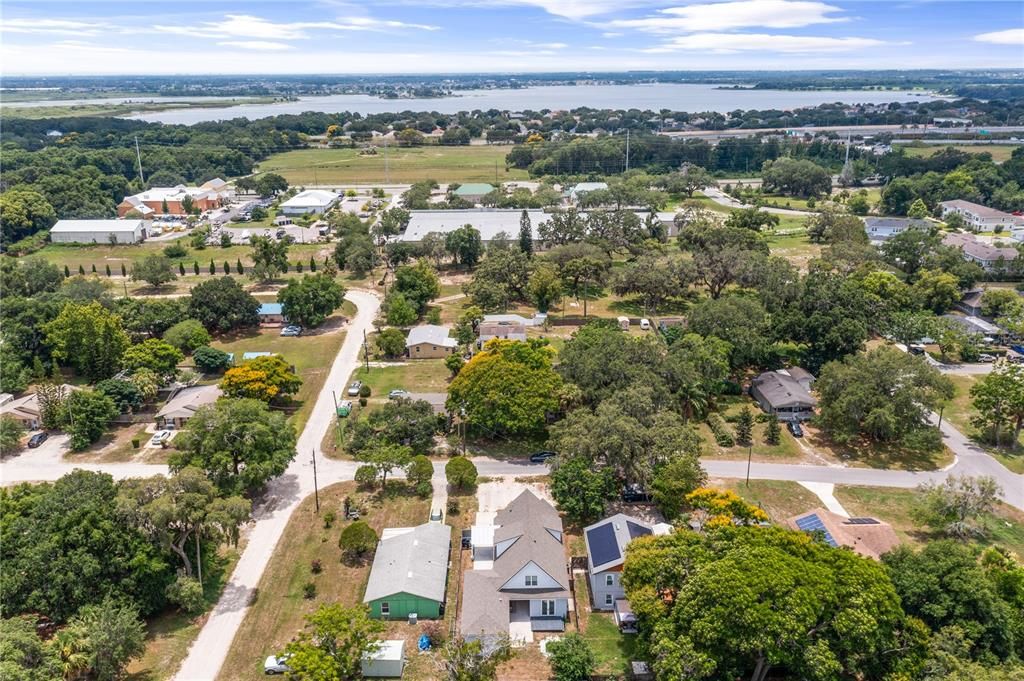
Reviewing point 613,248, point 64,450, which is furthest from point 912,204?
point 64,450

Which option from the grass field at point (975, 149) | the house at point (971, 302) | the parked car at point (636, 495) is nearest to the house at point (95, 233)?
the parked car at point (636, 495)

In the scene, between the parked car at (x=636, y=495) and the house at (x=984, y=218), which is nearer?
the parked car at (x=636, y=495)

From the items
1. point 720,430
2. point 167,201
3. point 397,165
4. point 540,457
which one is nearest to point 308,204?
point 167,201

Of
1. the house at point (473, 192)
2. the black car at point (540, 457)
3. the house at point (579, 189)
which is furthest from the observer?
the house at point (473, 192)

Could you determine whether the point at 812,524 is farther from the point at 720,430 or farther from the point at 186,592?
the point at 186,592

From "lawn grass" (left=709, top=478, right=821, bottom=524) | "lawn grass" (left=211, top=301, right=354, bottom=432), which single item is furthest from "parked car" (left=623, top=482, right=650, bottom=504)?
"lawn grass" (left=211, top=301, right=354, bottom=432)

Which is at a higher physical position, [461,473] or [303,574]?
[461,473]

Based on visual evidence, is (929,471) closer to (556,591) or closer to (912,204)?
(556,591)

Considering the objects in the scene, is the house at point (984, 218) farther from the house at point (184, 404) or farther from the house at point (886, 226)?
the house at point (184, 404)
